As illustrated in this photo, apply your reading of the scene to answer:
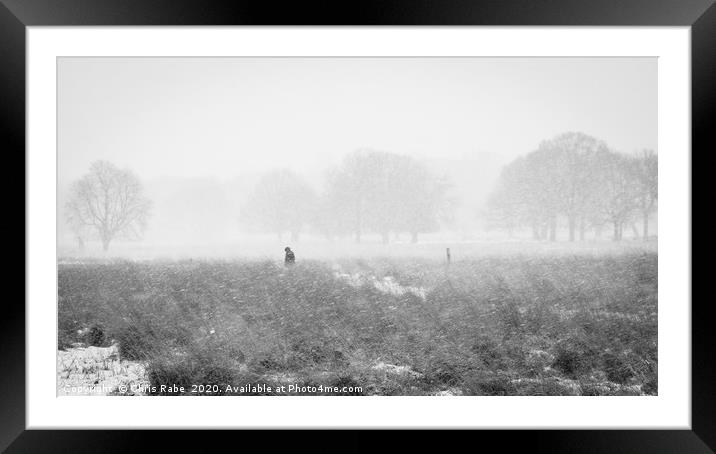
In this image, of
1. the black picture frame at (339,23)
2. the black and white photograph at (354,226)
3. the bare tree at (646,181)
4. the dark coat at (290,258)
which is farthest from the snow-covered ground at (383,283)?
the bare tree at (646,181)

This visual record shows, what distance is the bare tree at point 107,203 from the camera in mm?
7367

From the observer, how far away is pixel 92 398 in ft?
17.8

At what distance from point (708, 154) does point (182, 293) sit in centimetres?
854

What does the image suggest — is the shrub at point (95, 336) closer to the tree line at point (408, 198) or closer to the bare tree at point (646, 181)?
the tree line at point (408, 198)

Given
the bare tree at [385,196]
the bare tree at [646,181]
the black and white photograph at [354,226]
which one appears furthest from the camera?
the bare tree at [385,196]

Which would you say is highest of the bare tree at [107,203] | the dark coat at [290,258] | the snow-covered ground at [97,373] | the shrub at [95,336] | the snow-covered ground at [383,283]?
the bare tree at [107,203]

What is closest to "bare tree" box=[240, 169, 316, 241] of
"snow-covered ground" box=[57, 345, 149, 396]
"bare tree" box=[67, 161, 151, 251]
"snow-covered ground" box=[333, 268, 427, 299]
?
"snow-covered ground" box=[333, 268, 427, 299]

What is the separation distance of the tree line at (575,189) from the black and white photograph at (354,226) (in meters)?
0.04

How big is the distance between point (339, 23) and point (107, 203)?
5.89m

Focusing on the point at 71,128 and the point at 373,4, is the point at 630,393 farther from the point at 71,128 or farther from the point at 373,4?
the point at 71,128

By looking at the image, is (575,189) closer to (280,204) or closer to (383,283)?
(383,283)

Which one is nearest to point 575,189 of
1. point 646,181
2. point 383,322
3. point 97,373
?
point 646,181

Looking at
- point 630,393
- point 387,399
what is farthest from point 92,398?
point 630,393

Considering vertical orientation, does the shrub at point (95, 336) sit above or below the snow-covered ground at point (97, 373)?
above
